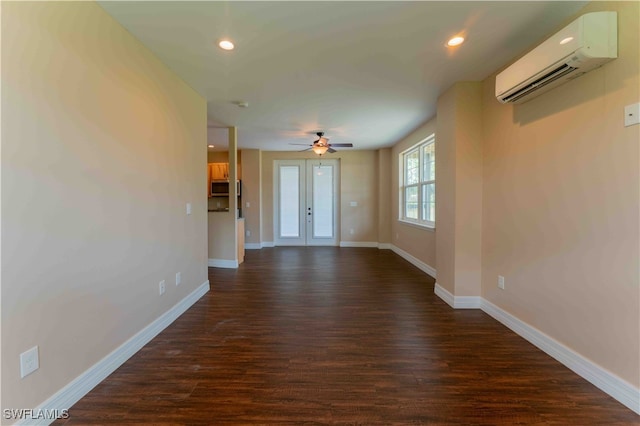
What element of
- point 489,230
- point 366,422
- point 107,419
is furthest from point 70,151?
point 489,230

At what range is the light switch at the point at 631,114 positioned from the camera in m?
1.62

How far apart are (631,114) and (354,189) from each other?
5.89 metres

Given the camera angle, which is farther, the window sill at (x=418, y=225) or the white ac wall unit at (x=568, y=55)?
the window sill at (x=418, y=225)

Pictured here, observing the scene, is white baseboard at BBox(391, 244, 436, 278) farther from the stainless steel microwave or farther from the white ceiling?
the stainless steel microwave

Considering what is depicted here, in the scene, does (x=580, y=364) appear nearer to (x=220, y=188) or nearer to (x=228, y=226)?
(x=228, y=226)

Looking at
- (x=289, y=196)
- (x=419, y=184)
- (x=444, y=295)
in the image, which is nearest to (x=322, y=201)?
(x=289, y=196)

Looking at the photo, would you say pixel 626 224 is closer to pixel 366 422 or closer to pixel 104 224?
pixel 366 422

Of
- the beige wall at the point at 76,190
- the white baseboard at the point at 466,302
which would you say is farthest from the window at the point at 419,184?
the beige wall at the point at 76,190

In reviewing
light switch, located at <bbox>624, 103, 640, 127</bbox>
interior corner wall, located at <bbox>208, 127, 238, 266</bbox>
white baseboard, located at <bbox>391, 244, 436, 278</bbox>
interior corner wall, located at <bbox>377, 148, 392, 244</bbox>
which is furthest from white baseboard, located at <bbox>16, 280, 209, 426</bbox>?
interior corner wall, located at <bbox>377, 148, 392, 244</bbox>

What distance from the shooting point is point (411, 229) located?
5.69 meters

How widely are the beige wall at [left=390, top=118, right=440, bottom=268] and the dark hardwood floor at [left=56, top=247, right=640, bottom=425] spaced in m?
1.60

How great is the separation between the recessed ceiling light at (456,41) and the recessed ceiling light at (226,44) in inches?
68.1

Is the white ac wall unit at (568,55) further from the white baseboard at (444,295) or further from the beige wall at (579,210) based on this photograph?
the white baseboard at (444,295)

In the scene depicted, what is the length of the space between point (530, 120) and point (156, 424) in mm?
3344
